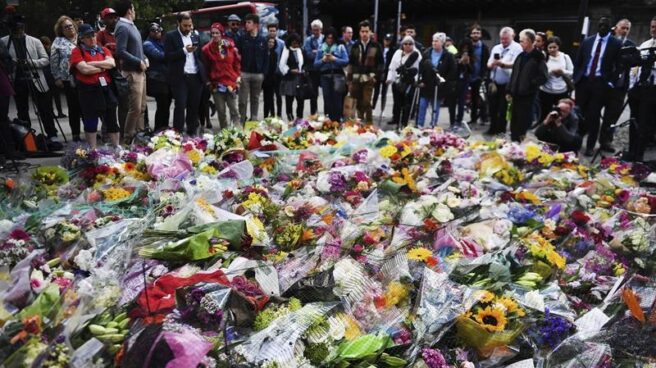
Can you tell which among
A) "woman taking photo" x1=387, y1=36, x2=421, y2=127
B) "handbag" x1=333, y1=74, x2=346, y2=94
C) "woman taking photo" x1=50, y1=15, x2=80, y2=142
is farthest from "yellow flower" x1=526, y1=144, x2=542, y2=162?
"woman taking photo" x1=50, y1=15, x2=80, y2=142

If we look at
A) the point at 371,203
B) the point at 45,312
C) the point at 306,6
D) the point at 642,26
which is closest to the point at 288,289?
the point at 45,312

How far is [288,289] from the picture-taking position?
2551mm

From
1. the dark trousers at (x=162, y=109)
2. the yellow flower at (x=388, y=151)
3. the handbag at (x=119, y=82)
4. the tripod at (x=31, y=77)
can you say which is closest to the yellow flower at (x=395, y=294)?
the yellow flower at (x=388, y=151)

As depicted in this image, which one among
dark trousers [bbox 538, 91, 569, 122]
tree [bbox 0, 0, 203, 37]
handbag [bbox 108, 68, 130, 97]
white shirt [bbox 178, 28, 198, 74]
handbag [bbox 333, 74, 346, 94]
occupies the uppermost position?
tree [bbox 0, 0, 203, 37]

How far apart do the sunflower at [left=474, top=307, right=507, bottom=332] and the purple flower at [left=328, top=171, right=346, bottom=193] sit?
2013mm

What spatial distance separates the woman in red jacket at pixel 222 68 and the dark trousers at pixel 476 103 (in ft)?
15.6

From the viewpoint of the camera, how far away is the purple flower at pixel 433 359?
7.31 ft

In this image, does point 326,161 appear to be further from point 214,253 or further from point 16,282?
point 16,282

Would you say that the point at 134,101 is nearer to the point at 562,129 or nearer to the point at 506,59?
the point at 562,129

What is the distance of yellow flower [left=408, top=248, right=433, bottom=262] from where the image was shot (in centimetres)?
293

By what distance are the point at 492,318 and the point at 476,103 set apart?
825 cm

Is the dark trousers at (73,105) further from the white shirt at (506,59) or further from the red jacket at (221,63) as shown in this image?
the white shirt at (506,59)

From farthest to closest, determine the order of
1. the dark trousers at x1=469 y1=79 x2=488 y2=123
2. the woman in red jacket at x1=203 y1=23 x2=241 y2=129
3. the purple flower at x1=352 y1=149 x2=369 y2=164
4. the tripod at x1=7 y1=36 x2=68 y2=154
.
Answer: the dark trousers at x1=469 y1=79 x2=488 y2=123 < the woman in red jacket at x1=203 y1=23 x2=241 y2=129 < the tripod at x1=7 y1=36 x2=68 y2=154 < the purple flower at x1=352 y1=149 x2=369 y2=164

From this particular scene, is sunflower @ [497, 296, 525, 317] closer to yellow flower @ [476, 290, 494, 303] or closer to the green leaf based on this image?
yellow flower @ [476, 290, 494, 303]
